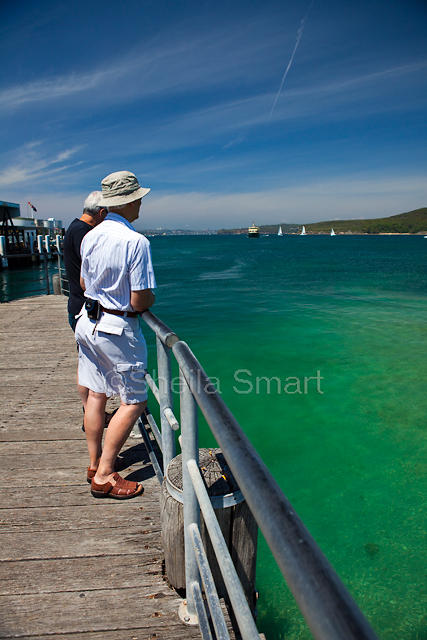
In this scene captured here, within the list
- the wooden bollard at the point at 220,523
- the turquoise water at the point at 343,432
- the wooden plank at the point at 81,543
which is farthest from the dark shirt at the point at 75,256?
the turquoise water at the point at 343,432

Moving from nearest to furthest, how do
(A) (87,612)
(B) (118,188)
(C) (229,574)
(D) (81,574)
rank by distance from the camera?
1. (C) (229,574)
2. (A) (87,612)
3. (D) (81,574)
4. (B) (118,188)

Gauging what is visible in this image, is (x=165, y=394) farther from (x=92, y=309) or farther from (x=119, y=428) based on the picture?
(x=92, y=309)

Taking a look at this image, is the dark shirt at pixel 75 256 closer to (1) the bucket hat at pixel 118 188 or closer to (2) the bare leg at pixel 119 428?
(1) the bucket hat at pixel 118 188

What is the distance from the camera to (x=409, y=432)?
754cm

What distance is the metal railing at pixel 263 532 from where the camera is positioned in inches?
21.4

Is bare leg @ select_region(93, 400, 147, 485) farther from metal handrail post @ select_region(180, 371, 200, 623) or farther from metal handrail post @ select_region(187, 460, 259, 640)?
metal handrail post @ select_region(187, 460, 259, 640)

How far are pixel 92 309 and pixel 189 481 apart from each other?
130 centimetres

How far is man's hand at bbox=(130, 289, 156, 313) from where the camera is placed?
2.38 m

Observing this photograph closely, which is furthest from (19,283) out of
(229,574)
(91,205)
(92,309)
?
(229,574)

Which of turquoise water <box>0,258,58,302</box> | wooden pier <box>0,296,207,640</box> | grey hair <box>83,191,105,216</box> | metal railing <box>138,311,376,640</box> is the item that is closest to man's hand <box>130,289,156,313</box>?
metal railing <box>138,311,376,640</box>

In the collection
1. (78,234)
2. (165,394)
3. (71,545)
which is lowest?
(71,545)

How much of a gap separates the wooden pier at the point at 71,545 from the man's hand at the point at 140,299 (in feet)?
4.77

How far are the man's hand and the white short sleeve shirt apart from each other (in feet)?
0.11

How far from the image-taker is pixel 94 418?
9.12 ft
